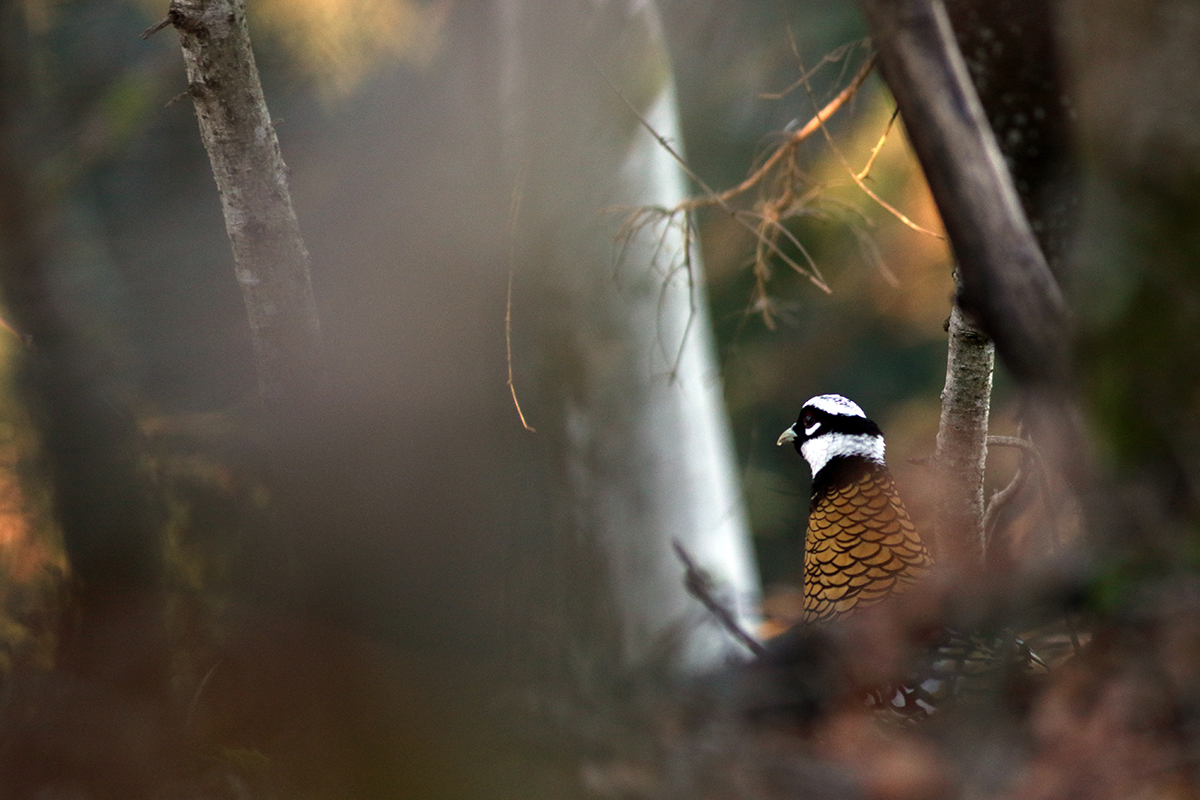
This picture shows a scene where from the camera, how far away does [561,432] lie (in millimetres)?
1558

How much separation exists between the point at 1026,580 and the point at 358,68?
6.33 feet

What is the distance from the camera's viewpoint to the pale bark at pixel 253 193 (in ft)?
2.94

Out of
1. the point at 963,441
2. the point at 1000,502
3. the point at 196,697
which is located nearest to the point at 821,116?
the point at 963,441

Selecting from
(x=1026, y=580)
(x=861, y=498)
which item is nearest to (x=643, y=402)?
(x=861, y=498)

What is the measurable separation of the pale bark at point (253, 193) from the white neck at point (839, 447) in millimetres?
725

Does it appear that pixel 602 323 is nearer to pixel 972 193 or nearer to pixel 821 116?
pixel 821 116

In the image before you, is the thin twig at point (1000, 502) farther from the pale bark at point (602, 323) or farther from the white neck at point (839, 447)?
the pale bark at point (602, 323)

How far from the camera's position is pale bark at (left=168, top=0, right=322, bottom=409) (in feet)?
2.94

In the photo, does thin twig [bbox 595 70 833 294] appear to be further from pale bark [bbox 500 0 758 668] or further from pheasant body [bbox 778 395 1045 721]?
pale bark [bbox 500 0 758 668]

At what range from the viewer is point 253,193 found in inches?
37.8

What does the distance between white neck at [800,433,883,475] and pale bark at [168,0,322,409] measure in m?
0.73

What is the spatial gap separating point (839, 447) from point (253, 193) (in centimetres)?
86

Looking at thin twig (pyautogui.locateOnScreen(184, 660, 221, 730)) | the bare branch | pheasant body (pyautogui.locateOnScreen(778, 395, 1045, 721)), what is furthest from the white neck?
thin twig (pyautogui.locateOnScreen(184, 660, 221, 730))

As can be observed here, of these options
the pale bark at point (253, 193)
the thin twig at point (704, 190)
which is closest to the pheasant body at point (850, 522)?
the thin twig at point (704, 190)
